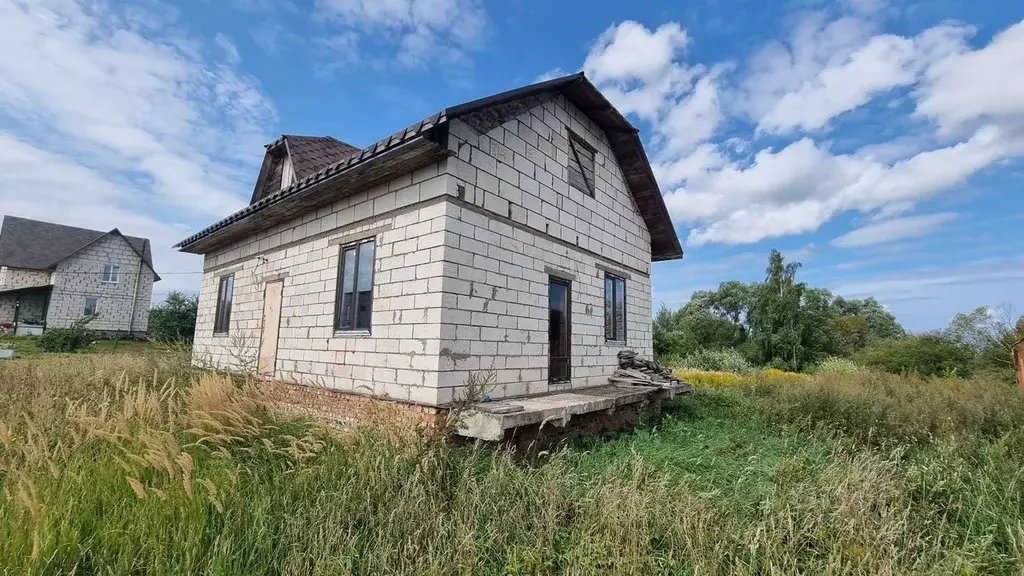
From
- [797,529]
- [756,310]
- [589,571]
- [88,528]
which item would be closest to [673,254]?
[797,529]

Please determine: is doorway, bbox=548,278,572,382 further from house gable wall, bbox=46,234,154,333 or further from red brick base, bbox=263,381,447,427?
house gable wall, bbox=46,234,154,333

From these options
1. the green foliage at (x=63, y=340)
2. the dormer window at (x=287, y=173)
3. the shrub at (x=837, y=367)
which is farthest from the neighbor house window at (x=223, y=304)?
the shrub at (x=837, y=367)

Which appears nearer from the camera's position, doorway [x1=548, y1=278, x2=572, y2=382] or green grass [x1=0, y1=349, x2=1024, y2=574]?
green grass [x1=0, y1=349, x2=1024, y2=574]

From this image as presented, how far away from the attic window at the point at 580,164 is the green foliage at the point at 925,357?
16583 mm

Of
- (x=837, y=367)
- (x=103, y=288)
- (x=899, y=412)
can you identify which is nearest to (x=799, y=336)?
(x=837, y=367)

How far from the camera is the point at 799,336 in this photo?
83.4ft

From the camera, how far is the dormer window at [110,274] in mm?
29141

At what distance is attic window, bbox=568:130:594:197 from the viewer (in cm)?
886

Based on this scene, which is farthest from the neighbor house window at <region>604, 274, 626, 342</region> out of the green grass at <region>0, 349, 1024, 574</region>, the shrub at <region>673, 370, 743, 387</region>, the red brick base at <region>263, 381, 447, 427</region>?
the shrub at <region>673, 370, 743, 387</region>

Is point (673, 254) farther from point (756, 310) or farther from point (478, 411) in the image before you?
point (756, 310)

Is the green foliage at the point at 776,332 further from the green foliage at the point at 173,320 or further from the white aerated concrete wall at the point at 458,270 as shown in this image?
the green foliage at the point at 173,320

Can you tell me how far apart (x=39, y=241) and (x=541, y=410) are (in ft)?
127

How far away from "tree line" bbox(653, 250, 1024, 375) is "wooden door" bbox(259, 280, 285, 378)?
68.4 feet

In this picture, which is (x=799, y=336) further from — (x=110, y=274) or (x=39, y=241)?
(x=39, y=241)
